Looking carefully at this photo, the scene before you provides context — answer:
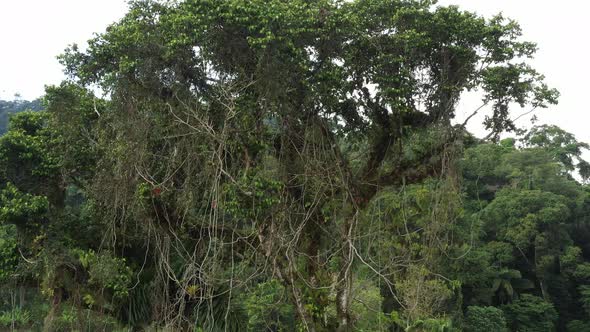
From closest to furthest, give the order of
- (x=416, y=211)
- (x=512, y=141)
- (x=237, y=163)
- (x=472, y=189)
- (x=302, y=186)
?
(x=237, y=163), (x=302, y=186), (x=416, y=211), (x=472, y=189), (x=512, y=141)

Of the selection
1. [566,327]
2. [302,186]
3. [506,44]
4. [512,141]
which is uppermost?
[512,141]

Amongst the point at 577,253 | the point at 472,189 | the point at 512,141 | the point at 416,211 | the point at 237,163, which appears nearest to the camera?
the point at 237,163

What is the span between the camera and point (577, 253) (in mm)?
22312

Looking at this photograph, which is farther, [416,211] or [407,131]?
[416,211]

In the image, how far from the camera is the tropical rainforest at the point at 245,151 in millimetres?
6797

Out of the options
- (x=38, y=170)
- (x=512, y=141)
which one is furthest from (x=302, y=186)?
(x=512, y=141)

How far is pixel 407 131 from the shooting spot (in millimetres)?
7543

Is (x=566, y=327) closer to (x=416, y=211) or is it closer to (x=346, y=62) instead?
(x=416, y=211)

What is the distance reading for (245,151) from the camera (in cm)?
692

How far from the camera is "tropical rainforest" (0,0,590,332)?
6.80 m

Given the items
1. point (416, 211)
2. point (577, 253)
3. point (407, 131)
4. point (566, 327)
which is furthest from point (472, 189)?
point (407, 131)

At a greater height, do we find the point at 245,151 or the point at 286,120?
the point at 286,120

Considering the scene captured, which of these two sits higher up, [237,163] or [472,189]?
[472,189]

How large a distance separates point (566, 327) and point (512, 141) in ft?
36.1
